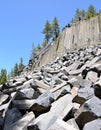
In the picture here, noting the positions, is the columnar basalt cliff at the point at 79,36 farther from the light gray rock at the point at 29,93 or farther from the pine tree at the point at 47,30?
the pine tree at the point at 47,30

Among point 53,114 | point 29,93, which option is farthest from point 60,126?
point 29,93

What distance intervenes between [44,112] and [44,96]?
333 mm

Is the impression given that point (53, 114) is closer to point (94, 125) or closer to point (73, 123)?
point (73, 123)

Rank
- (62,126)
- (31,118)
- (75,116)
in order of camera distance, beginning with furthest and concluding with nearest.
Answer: (31,118), (75,116), (62,126)

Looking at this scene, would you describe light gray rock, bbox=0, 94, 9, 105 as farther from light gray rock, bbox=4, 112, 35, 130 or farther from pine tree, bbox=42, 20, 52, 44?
pine tree, bbox=42, 20, 52, 44

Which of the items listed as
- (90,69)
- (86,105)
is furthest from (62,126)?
(90,69)

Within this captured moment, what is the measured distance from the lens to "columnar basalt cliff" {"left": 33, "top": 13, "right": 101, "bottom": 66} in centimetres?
4025

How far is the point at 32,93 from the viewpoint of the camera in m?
7.14

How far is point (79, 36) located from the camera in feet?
142

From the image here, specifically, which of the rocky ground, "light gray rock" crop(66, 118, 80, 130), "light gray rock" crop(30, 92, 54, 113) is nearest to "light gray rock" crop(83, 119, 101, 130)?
the rocky ground

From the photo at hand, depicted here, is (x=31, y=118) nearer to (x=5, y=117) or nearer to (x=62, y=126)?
(x=5, y=117)

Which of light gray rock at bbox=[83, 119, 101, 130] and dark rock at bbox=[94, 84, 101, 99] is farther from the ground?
dark rock at bbox=[94, 84, 101, 99]

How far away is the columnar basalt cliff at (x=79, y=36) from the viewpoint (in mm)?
40250

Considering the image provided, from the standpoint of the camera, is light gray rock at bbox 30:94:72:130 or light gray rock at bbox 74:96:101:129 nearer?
light gray rock at bbox 74:96:101:129
